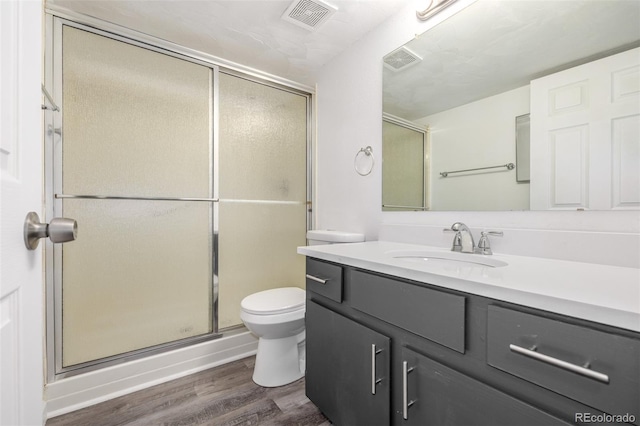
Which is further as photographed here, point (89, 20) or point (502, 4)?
point (89, 20)

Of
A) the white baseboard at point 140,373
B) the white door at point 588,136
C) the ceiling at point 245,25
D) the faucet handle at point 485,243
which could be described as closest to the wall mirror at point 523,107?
the white door at point 588,136

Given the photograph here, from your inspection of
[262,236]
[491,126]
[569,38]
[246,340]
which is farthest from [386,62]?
[246,340]

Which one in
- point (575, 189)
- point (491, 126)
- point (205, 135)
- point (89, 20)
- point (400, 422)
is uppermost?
point (89, 20)

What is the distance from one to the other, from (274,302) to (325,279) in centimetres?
59

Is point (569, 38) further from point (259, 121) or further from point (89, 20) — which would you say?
point (89, 20)

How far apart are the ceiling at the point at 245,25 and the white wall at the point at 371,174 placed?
13 centimetres

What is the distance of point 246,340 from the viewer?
207 cm

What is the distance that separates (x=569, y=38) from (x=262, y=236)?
1.99m

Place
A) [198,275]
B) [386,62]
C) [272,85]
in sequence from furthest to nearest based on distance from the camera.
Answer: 1. [272,85]
2. [198,275]
3. [386,62]

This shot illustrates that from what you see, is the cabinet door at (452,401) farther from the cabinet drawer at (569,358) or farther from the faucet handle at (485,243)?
the faucet handle at (485,243)

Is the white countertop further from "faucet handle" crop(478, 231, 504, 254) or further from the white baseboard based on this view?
the white baseboard

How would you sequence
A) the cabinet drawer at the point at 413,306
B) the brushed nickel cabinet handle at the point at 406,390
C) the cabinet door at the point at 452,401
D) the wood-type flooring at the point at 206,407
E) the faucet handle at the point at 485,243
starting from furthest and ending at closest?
the wood-type flooring at the point at 206,407 < the faucet handle at the point at 485,243 < the brushed nickel cabinet handle at the point at 406,390 < the cabinet drawer at the point at 413,306 < the cabinet door at the point at 452,401

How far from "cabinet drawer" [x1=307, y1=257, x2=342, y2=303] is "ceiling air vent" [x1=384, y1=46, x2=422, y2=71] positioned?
4.04ft

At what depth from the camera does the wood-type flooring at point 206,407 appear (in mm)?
1386
